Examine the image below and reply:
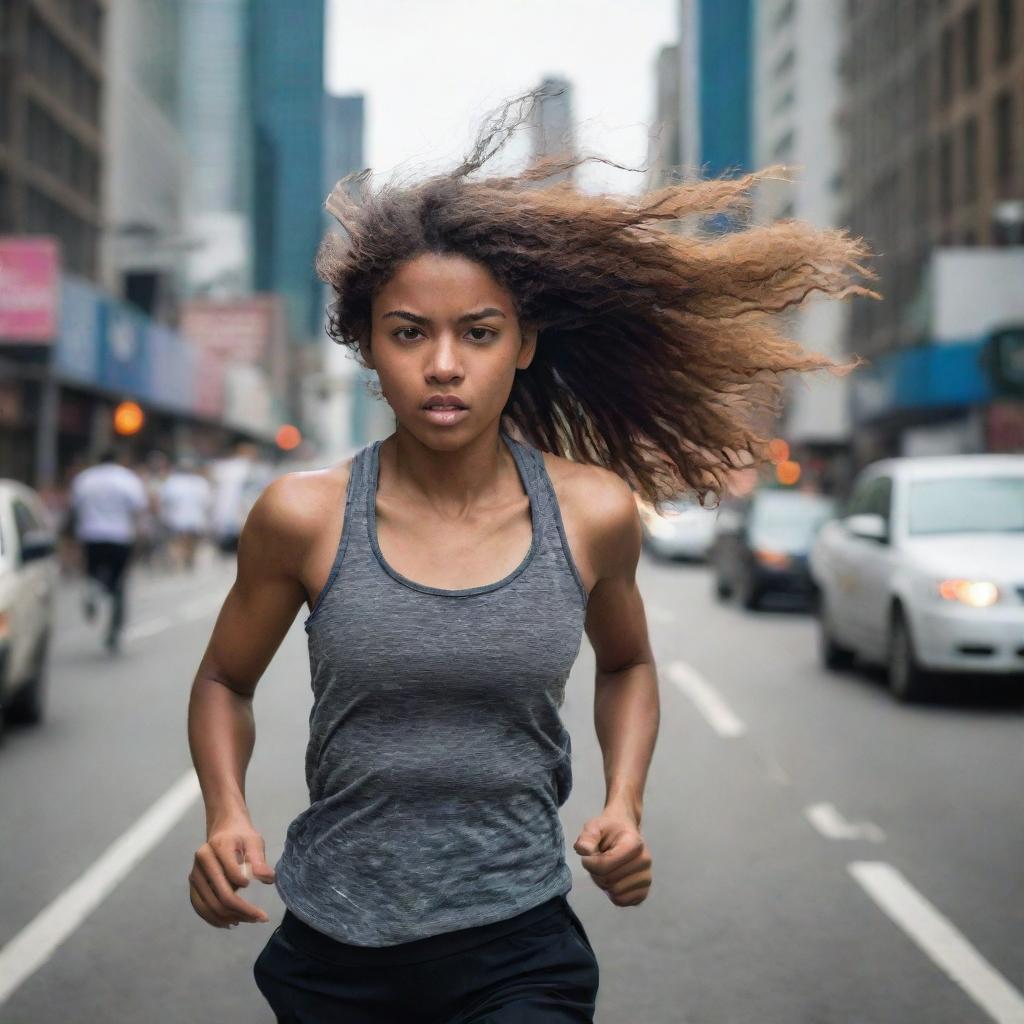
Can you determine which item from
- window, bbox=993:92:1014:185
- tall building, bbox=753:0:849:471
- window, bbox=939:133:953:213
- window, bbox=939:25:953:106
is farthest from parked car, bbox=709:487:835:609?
tall building, bbox=753:0:849:471

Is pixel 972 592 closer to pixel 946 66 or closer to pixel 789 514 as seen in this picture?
pixel 789 514

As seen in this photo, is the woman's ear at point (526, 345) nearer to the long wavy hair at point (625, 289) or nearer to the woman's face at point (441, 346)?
the long wavy hair at point (625, 289)

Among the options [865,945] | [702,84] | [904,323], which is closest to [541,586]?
[865,945]

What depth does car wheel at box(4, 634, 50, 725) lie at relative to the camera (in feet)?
34.2

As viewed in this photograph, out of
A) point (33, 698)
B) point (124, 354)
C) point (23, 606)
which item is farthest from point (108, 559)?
point (124, 354)

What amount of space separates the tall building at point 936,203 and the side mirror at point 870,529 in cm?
1605

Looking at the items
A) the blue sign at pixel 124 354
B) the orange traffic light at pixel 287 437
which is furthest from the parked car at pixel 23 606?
the orange traffic light at pixel 287 437

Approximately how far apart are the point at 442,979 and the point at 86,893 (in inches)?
158

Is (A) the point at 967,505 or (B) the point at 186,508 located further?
(B) the point at 186,508

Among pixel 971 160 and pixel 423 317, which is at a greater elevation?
pixel 971 160

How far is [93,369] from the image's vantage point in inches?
1427

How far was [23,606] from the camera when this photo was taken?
991 centimetres

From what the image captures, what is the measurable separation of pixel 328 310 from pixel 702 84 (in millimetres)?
124328

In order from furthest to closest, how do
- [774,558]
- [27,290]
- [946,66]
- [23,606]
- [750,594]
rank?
[946,66]
[27,290]
[750,594]
[774,558]
[23,606]
